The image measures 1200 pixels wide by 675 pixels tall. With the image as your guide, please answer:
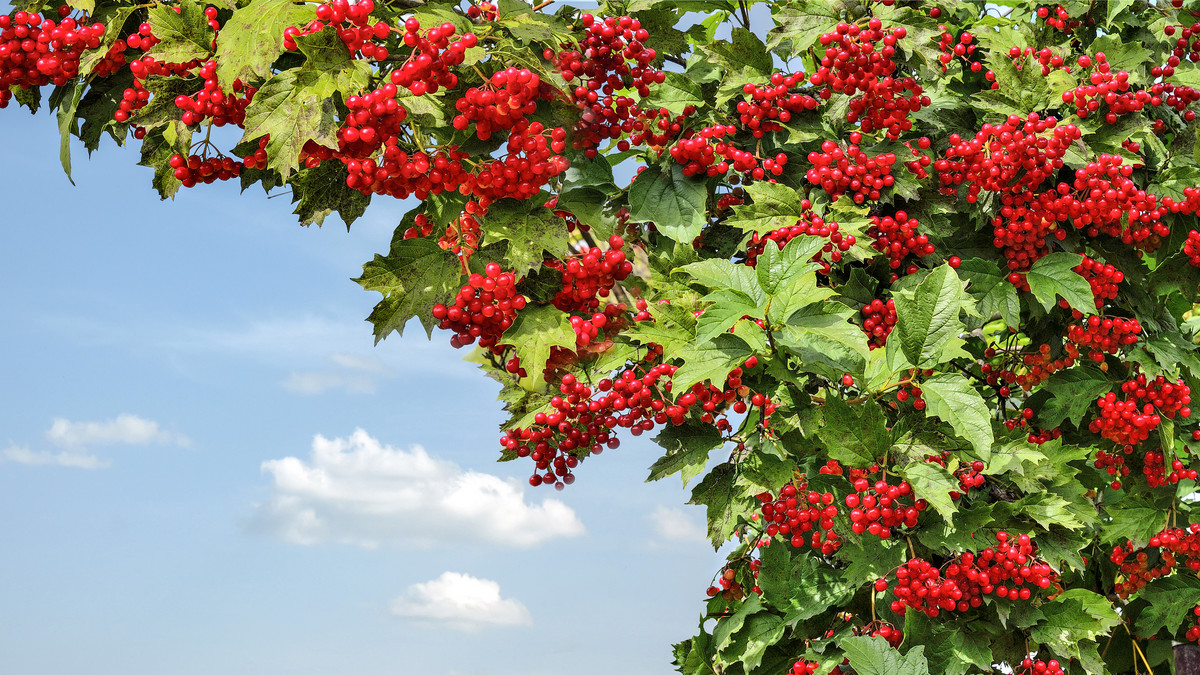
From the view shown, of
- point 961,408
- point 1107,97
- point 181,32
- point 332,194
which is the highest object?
point 1107,97

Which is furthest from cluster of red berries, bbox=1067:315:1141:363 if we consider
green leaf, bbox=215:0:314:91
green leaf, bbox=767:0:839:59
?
green leaf, bbox=215:0:314:91

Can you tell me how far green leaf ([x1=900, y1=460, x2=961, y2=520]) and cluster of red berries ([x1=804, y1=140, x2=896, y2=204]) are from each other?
3.14 feet

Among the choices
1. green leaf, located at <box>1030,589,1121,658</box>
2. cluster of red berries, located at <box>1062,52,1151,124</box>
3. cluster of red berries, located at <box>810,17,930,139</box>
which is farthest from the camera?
cluster of red berries, located at <box>1062,52,1151,124</box>

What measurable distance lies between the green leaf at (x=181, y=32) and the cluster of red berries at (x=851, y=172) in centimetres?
189

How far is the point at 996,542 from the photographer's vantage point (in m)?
3.03

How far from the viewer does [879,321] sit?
3061 mm

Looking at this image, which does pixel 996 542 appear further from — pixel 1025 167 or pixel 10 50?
pixel 10 50

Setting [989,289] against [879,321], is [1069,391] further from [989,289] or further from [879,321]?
[879,321]

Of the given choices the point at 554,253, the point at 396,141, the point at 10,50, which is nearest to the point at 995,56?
the point at 554,253

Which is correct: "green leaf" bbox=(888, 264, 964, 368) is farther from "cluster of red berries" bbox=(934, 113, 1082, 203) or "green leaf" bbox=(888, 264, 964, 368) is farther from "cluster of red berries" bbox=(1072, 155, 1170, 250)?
"cluster of red berries" bbox=(1072, 155, 1170, 250)

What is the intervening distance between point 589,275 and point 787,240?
0.67 metres

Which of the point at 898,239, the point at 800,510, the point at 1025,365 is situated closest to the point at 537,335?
the point at 800,510

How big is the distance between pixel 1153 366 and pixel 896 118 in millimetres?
1643

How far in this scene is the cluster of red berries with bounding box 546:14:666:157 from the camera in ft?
9.14
